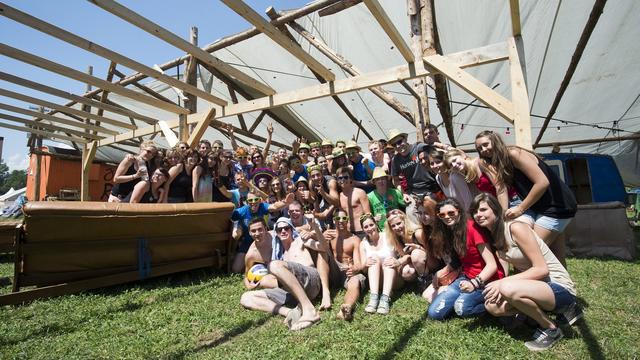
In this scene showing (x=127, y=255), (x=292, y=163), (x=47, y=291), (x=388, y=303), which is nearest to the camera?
(x=388, y=303)

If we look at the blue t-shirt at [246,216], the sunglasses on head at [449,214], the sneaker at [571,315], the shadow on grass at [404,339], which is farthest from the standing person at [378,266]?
the blue t-shirt at [246,216]

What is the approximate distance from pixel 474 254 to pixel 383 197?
174 centimetres

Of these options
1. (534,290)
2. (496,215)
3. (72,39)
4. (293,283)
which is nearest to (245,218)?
(293,283)

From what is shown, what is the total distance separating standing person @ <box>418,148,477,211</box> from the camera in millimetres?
3381

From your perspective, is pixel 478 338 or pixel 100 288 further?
pixel 100 288

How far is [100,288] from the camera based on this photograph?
3.63 m

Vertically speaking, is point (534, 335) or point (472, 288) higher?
point (472, 288)

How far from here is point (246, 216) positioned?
4.56 meters

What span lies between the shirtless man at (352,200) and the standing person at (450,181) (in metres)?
0.98

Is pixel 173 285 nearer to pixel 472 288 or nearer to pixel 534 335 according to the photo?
pixel 472 288

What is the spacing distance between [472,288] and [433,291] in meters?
0.64

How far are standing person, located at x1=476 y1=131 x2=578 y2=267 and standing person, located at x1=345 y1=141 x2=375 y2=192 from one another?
2354 millimetres

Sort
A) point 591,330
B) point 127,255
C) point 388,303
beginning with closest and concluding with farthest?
point 591,330, point 388,303, point 127,255

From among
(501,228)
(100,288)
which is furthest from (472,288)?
(100,288)
